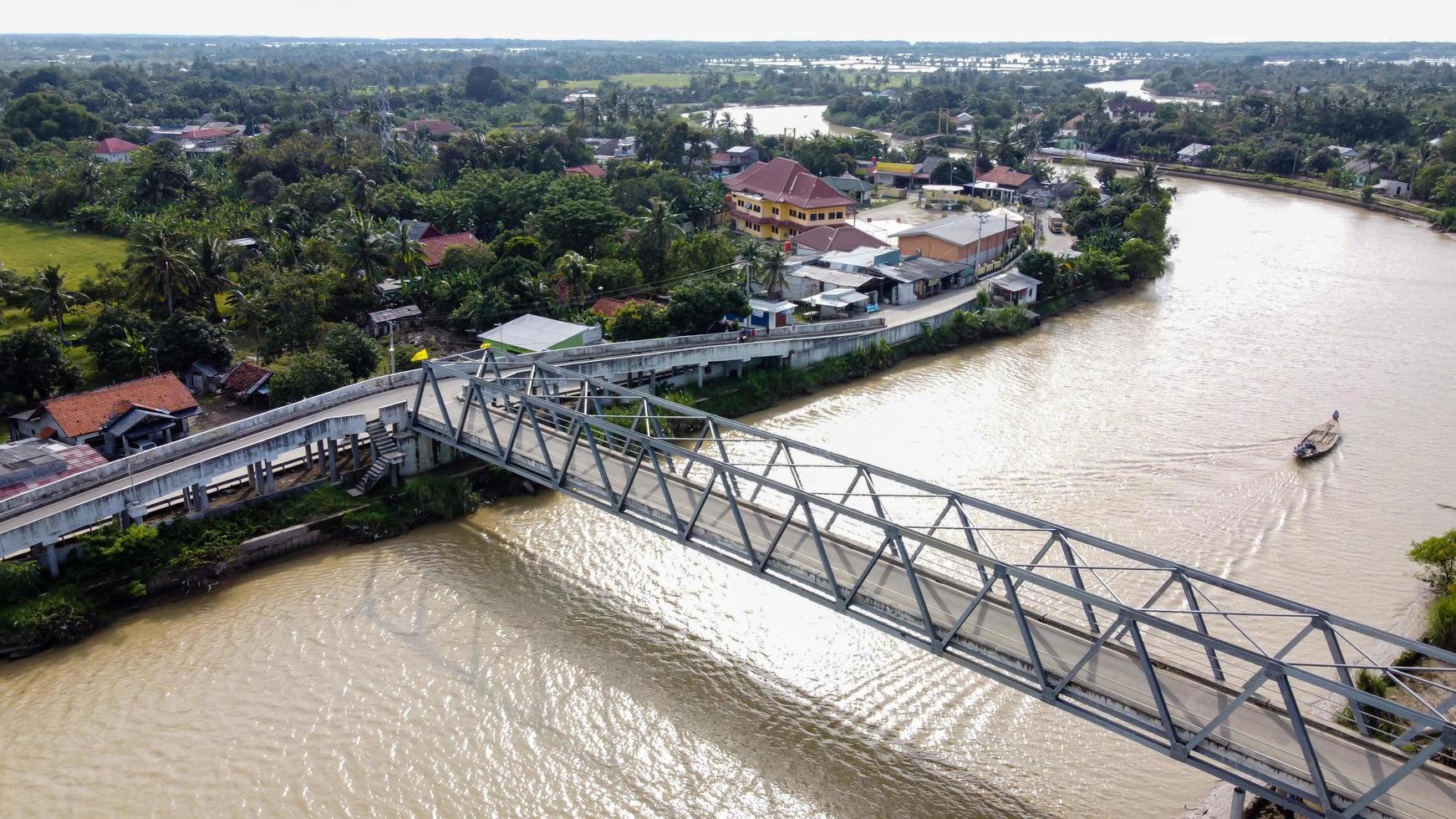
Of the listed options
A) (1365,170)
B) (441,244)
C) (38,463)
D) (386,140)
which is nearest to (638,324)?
(441,244)

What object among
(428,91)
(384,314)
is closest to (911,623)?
(384,314)

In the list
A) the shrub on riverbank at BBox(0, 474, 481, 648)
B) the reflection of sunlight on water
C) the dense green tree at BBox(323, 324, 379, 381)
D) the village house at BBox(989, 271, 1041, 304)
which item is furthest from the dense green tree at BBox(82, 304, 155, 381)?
the village house at BBox(989, 271, 1041, 304)

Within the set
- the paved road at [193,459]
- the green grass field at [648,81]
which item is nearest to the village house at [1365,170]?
the paved road at [193,459]

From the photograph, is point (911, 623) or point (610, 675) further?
point (610, 675)

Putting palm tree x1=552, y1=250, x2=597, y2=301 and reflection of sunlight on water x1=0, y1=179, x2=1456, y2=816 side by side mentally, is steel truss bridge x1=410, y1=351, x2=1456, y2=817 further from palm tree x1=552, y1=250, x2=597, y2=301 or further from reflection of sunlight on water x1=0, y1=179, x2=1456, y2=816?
palm tree x1=552, y1=250, x2=597, y2=301

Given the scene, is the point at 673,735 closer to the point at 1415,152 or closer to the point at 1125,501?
the point at 1125,501

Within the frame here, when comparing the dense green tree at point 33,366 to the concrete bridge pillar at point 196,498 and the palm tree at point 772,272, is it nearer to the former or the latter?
the concrete bridge pillar at point 196,498
